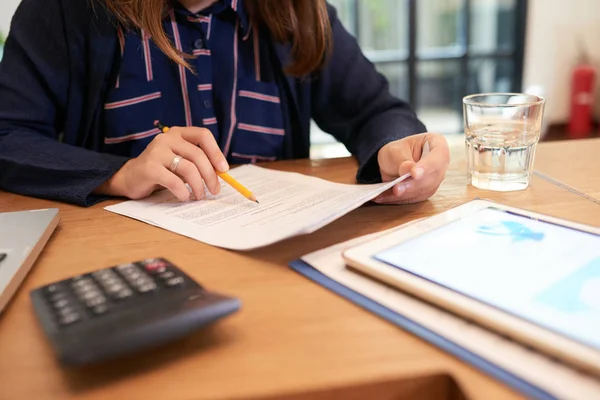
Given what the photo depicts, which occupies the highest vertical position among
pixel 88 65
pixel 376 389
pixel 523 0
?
pixel 523 0

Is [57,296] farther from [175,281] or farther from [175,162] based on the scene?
[175,162]

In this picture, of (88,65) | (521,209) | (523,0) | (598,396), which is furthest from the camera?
(523,0)

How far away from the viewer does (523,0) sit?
3.33 m

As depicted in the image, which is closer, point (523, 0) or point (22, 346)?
point (22, 346)

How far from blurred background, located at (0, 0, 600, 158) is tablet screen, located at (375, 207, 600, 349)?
2.86 m

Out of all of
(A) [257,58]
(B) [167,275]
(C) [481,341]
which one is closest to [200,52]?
(A) [257,58]

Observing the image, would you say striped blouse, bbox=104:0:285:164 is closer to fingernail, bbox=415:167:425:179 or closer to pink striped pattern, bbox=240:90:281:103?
pink striped pattern, bbox=240:90:281:103

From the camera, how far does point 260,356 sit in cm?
32

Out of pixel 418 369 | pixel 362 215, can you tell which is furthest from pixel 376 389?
pixel 362 215

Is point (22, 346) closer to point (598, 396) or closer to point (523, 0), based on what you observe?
point (598, 396)

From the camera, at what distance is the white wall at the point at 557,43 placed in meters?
3.32

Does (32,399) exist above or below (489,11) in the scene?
below

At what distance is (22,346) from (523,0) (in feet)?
12.0

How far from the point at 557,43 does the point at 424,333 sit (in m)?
3.62
